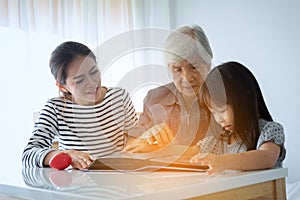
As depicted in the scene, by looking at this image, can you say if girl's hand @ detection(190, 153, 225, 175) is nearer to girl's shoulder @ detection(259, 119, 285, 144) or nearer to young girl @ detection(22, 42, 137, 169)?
girl's shoulder @ detection(259, 119, 285, 144)

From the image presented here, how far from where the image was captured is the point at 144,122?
4.98 feet

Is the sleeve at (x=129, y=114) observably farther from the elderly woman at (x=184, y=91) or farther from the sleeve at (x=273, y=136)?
the sleeve at (x=273, y=136)

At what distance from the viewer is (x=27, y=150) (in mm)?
1220

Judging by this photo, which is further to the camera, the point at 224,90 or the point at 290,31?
the point at 290,31

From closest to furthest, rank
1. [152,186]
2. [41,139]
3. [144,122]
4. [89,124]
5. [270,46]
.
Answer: [152,186] → [41,139] → [89,124] → [144,122] → [270,46]

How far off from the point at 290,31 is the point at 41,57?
1.50 metres

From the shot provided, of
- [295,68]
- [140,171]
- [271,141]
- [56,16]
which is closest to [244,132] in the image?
[271,141]

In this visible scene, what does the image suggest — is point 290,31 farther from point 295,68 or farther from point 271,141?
point 271,141

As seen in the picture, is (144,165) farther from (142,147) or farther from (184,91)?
(184,91)

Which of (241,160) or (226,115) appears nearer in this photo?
(241,160)

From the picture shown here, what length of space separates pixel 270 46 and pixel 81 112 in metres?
1.58

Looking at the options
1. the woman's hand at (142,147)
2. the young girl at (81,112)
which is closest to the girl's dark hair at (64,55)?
the young girl at (81,112)

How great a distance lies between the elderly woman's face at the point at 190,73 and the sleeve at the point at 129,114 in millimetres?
183

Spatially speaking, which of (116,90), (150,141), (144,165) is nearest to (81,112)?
(116,90)
